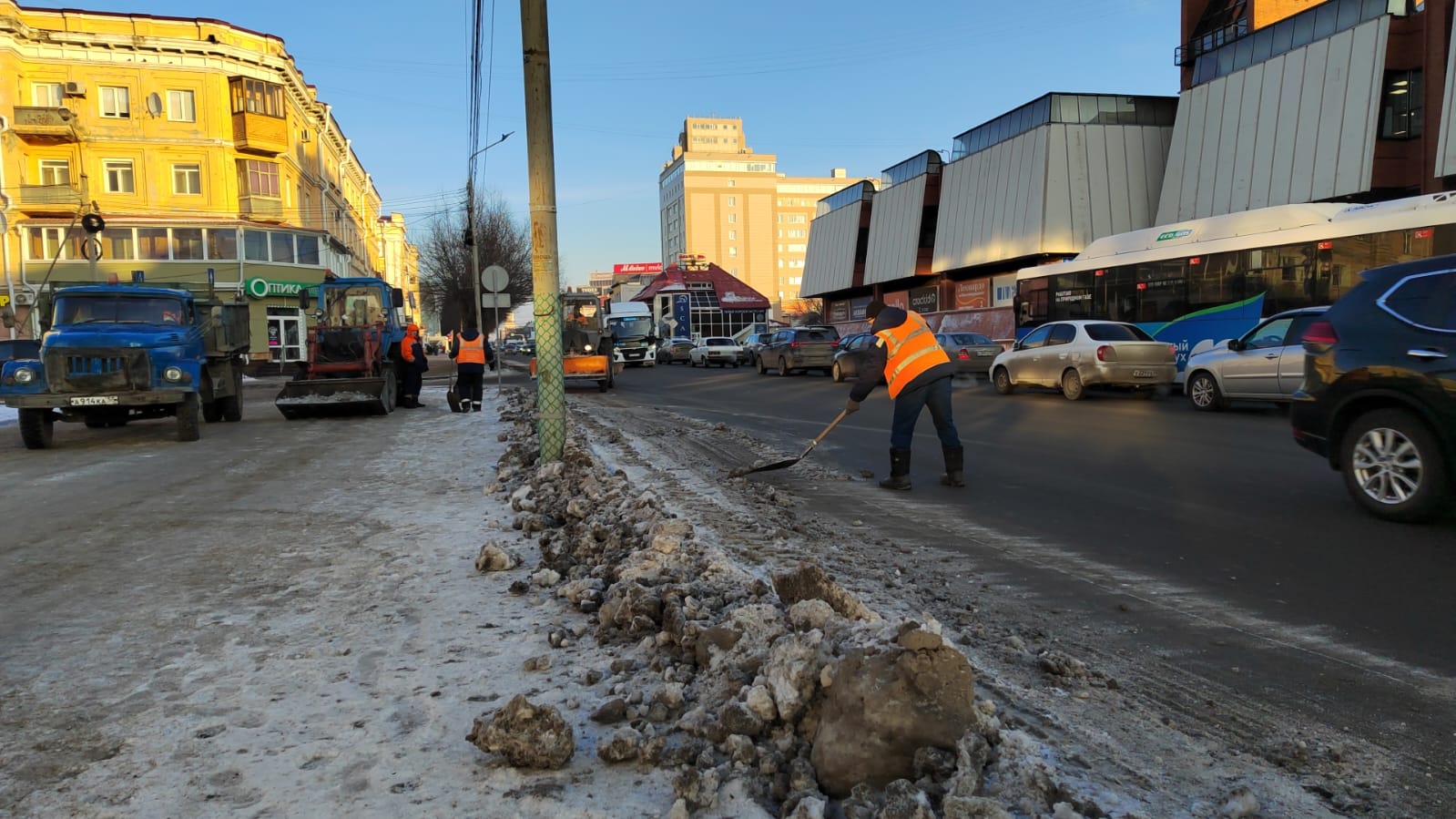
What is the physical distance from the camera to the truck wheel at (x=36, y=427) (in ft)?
38.3

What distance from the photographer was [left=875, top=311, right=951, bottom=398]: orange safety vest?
296 inches

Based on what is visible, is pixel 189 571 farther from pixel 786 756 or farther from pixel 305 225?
pixel 305 225

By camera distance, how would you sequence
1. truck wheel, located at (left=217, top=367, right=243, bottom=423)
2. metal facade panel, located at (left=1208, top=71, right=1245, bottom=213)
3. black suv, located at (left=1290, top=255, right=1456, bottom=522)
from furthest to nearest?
metal facade panel, located at (left=1208, top=71, right=1245, bottom=213) → truck wheel, located at (left=217, top=367, right=243, bottom=423) → black suv, located at (left=1290, top=255, right=1456, bottom=522)

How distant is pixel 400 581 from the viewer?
4.81 meters

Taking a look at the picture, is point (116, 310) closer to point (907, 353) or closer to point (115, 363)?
point (115, 363)

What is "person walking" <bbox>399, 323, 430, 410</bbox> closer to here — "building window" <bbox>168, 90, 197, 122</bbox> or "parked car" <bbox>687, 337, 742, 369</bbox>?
"parked car" <bbox>687, 337, 742, 369</bbox>

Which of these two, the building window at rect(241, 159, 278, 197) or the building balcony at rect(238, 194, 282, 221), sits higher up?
the building window at rect(241, 159, 278, 197)

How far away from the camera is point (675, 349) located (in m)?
44.0

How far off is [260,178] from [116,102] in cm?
613

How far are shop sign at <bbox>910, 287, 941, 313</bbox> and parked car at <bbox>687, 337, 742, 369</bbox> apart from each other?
9724 millimetres

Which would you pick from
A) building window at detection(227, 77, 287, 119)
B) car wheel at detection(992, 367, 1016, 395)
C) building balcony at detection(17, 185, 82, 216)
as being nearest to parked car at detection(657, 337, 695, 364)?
building window at detection(227, 77, 287, 119)

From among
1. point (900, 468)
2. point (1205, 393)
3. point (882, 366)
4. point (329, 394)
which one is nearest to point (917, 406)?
point (882, 366)

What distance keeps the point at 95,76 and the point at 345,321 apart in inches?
1225

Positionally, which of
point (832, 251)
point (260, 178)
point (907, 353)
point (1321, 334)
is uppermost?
point (260, 178)
